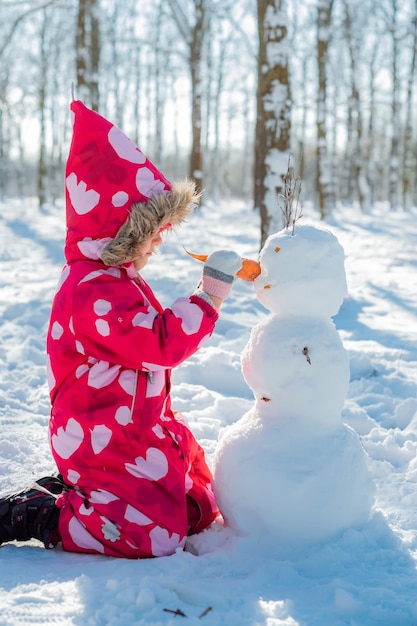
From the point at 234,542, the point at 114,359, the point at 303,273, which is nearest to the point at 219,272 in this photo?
the point at 303,273

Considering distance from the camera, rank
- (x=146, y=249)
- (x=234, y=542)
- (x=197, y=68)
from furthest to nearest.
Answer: (x=197, y=68) < (x=146, y=249) < (x=234, y=542)

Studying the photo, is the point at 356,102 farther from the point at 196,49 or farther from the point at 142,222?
the point at 142,222

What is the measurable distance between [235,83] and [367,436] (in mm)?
25762

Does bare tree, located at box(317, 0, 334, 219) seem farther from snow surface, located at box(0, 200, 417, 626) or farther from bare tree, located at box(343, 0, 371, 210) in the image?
snow surface, located at box(0, 200, 417, 626)

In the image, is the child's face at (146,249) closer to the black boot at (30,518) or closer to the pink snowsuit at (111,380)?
the pink snowsuit at (111,380)

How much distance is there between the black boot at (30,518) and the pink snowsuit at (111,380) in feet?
0.14

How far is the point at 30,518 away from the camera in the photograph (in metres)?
2.01

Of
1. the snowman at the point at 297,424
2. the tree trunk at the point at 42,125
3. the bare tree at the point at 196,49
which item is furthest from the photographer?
the tree trunk at the point at 42,125

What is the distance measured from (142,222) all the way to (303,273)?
0.54 m

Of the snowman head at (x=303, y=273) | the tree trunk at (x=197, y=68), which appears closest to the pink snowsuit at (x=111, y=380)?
the snowman head at (x=303, y=273)

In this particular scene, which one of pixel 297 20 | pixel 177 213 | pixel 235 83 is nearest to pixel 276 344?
pixel 177 213

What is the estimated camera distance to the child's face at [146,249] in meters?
2.02

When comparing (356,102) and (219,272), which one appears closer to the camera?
(219,272)

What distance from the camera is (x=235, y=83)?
86.8 feet
